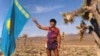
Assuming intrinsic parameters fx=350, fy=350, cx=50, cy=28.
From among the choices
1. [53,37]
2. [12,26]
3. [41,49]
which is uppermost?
[41,49]

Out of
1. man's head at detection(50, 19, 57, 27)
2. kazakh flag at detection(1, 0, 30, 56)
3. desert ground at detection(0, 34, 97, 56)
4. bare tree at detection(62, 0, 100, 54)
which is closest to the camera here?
kazakh flag at detection(1, 0, 30, 56)

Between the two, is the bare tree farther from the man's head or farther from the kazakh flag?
the kazakh flag

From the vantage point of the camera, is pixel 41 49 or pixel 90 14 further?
pixel 41 49

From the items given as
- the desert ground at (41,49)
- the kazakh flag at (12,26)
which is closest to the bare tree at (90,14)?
the desert ground at (41,49)

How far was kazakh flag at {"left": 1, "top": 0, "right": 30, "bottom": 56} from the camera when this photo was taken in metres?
11.2

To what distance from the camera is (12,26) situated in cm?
1146

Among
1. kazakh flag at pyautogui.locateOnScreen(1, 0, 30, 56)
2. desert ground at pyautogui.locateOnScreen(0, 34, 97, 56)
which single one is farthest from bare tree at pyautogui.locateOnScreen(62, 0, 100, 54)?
kazakh flag at pyautogui.locateOnScreen(1, 0, 30, 56)

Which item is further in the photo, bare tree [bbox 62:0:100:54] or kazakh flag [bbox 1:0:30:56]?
bare tree [bbox 62:0:100:54]

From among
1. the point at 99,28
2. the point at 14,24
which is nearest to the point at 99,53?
the point at 99,28

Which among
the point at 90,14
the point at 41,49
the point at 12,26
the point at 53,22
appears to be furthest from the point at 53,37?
the point at 41,49

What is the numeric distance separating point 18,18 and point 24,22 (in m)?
0.26

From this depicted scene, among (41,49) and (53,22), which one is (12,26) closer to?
(53,22)

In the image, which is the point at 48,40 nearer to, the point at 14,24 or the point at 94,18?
the point at 14,24

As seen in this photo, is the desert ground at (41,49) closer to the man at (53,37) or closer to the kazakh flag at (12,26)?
the man at (53,37)
